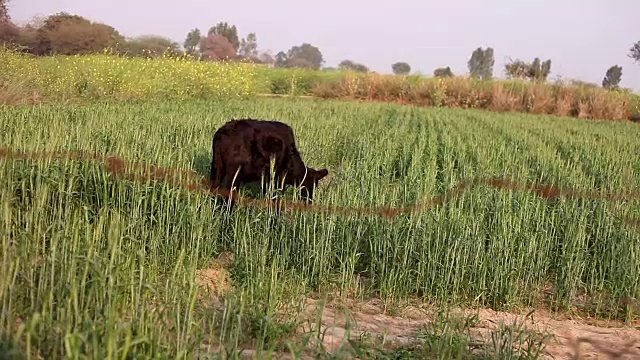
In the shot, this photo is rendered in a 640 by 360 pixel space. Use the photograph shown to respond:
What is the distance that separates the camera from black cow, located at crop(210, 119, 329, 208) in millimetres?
4914

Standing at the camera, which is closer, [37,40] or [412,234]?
[412,234]

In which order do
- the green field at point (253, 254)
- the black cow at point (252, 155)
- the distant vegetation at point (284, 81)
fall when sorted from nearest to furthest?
the green field at point (253, 254)
the black cow at point (252, 155)
the distant vegetation at point (284, 81)

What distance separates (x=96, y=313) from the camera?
2.36 m

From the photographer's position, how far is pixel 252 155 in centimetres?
495

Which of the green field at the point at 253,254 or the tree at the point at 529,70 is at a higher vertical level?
the tree at the point at 529,70

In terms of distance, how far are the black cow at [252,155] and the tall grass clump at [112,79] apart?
8225 millimetres

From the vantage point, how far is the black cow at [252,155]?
491 cm

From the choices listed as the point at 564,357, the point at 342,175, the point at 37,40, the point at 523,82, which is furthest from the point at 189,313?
the point at 37,40

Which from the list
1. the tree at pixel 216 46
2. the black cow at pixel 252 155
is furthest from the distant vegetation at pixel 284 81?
the tree at pixel 216 46

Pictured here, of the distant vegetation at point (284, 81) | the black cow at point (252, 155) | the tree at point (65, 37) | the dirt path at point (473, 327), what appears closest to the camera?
the dirt path at point (473, 327)

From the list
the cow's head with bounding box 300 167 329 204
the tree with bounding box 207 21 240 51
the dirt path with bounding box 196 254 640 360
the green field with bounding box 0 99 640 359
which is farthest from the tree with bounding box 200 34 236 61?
the dirt path with bounding box 196 254 640 360

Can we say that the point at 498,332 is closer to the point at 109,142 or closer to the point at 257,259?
the point at 257,259

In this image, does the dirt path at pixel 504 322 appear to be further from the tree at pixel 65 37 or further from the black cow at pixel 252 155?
the tree at pixel 65 37

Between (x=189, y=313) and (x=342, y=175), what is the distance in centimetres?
376
